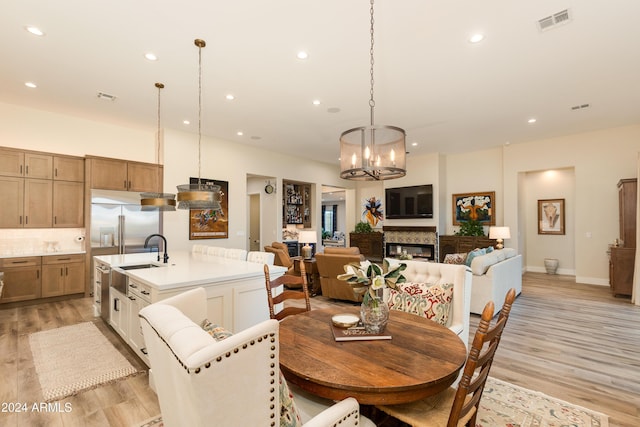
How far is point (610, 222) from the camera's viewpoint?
6.36 meters

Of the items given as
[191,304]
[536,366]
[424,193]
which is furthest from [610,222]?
[191,304]

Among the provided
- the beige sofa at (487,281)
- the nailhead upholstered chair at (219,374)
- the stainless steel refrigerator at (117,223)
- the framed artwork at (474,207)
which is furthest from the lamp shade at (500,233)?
the stainless steel refrigerator at (117,223)

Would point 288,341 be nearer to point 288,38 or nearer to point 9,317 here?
point 288,38

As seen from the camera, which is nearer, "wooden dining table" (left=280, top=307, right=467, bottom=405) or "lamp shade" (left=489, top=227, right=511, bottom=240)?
"wooden dining table" (left=280, top=307, right=467, bottom=405)

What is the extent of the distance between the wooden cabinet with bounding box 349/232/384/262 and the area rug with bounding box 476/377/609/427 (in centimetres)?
692

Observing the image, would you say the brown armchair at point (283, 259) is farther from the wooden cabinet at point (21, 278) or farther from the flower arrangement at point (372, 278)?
the flower arrangement at point (372, 278)

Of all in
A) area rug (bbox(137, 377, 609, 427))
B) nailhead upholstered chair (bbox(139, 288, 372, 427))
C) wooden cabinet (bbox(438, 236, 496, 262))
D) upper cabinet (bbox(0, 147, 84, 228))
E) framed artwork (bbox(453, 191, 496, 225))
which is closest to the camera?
nailhead upholstered chair (bbox(139, 288, 372, 427))

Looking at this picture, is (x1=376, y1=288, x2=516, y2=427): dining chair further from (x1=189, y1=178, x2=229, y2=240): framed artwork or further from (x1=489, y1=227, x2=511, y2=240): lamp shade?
(x1=489, y1=227, x2=511, y2=240): lamp shade

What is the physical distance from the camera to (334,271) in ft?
16.5

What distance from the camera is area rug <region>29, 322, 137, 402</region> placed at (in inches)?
102

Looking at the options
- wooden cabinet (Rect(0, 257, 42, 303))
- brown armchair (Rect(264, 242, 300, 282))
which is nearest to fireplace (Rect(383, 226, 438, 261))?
brown armchair (Rect(264, 242, 300, 282))

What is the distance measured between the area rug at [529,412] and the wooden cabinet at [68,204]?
6477 millimetres

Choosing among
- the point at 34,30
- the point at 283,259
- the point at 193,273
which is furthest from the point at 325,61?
the point at 283,259

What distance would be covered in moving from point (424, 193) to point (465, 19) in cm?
602
